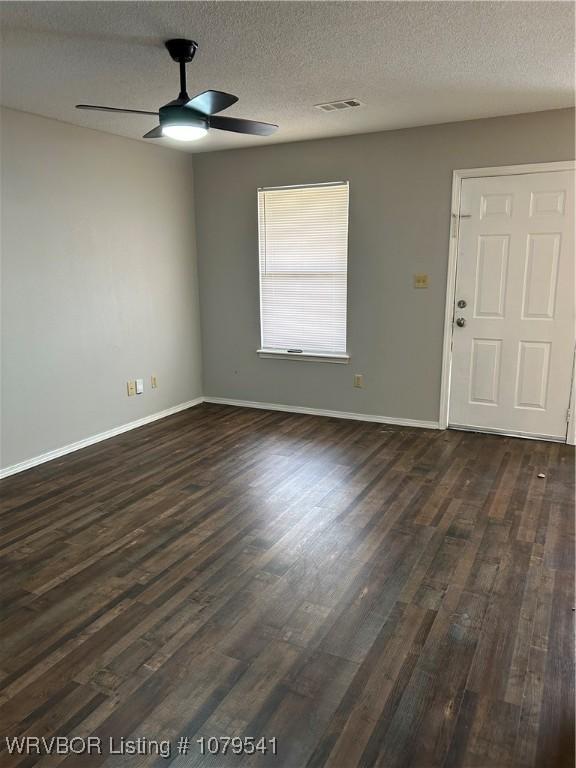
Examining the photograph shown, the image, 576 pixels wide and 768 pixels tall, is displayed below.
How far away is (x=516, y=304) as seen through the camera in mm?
4289

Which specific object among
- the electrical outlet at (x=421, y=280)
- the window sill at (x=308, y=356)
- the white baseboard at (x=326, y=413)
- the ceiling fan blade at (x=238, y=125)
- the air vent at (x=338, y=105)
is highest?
the air vent at (x=338, y=105)

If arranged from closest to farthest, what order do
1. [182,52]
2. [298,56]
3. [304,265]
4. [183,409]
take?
[182,52] < [298,56] < [304,265] < [183,409]

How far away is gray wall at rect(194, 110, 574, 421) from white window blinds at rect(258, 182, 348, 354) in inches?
4.0

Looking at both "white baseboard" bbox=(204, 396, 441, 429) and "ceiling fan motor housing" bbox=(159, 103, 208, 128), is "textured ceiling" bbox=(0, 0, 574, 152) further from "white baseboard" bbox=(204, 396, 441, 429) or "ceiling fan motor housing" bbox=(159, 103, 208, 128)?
"white baseboard" bbox=(204, 396, 441, 429)

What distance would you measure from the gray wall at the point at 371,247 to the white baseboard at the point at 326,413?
49 mm

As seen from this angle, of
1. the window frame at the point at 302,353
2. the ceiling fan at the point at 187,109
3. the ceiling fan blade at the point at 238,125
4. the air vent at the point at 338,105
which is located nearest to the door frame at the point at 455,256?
the window frame at the point at 302,353

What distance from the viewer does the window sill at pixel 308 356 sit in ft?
16.5

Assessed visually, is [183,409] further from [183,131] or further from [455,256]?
[183,131]

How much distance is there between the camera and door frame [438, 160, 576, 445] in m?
4.02

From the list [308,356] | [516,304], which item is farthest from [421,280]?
[308,356]

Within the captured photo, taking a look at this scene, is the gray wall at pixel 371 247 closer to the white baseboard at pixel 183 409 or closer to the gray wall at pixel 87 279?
the white baseboard at pixel 183 409

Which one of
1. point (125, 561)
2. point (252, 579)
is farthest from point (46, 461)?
point (252, 579)

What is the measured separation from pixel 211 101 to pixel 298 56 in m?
0.65

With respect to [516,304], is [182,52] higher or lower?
higher
